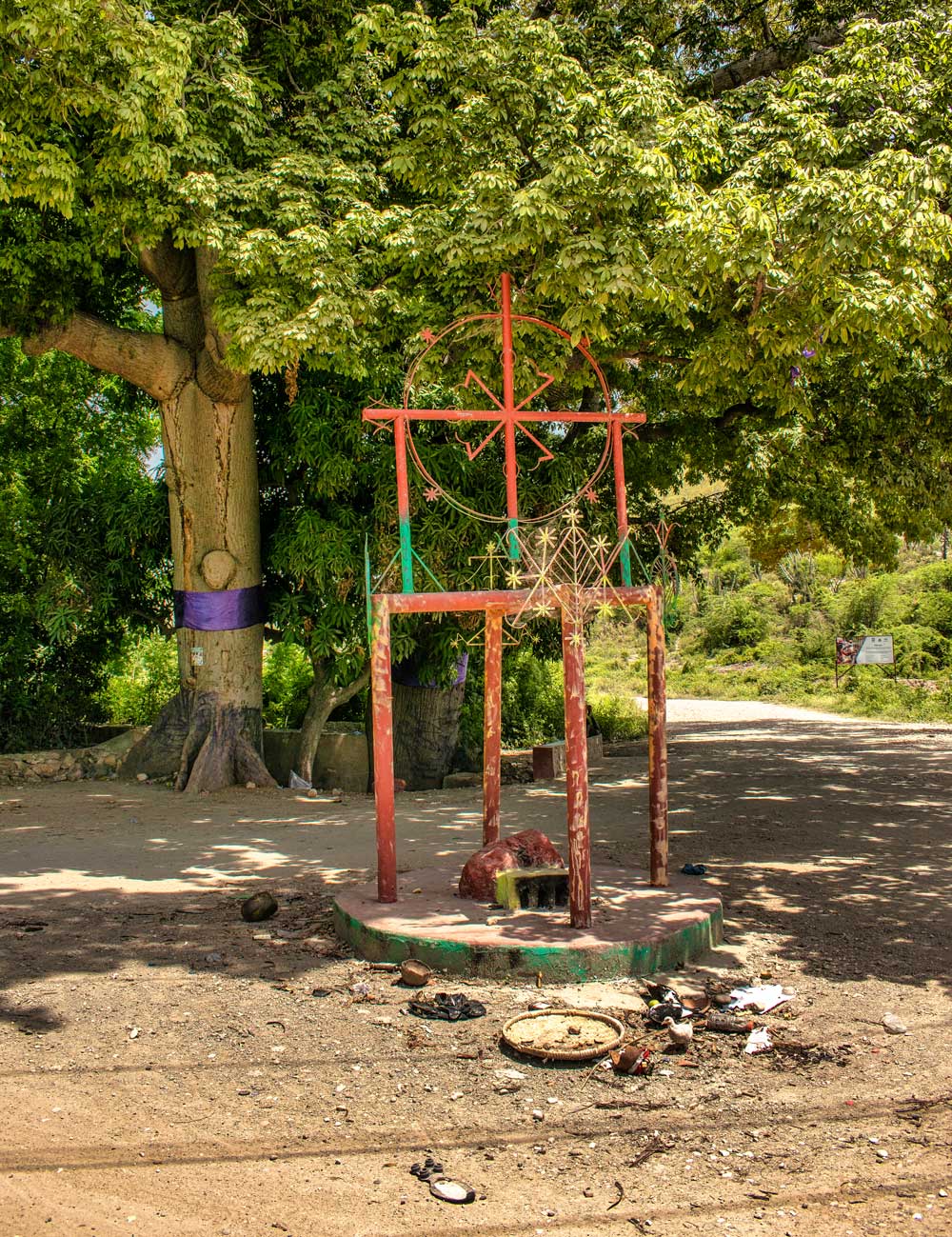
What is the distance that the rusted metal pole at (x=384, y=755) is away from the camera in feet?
19.9

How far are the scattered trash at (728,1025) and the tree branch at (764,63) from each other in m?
9.08

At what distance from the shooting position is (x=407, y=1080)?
14.2 ft

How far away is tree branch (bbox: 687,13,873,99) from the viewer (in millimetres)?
10820

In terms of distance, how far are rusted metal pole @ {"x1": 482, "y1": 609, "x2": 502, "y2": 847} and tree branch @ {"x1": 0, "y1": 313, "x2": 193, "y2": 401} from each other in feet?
22.0

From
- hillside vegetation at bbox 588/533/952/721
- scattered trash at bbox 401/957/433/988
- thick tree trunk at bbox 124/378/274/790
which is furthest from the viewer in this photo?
hillside vegetation at bbox 588/533/952/721

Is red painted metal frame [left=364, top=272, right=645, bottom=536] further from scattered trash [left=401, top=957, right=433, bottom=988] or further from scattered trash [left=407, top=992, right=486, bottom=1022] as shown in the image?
scattered trash [left=407, top=992, right=486, bottom=1022]

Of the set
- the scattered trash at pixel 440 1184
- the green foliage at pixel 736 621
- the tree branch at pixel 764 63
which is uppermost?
the tree branch at pixel 764 63

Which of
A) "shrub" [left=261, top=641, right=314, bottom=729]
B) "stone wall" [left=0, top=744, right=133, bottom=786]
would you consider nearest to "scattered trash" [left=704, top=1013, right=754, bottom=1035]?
"stone wall" [left=0, top=744, right=133, bottom=786]

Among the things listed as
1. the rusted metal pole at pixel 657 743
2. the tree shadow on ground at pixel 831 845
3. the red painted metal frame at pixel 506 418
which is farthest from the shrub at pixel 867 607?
the red painted metal frame at pixel 506 418

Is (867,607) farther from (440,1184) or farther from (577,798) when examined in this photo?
(440,1184)

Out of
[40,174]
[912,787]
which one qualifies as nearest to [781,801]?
[912,787]

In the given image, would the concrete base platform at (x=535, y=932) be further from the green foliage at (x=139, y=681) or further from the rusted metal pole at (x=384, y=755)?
the green foliage at (x=139, y=681)

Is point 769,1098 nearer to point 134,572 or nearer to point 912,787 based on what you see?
point 912,787

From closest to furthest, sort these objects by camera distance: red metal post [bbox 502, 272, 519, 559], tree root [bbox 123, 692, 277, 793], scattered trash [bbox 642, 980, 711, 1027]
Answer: scattered trash [bbox 642, 980, 711, 1027]
red metal post [bbox 502, 272, 519, 559]
tree root [bbox 123, 692, 277, 793]
